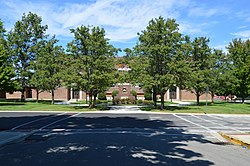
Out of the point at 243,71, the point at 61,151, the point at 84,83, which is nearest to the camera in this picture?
the point at 61,151

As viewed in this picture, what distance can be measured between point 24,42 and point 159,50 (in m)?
24.5

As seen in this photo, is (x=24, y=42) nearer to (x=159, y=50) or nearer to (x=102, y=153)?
(x=159, y=50)

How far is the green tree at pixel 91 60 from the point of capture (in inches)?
1146

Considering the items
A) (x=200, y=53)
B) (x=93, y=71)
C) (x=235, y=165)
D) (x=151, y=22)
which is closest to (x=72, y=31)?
(x=93, y=71)

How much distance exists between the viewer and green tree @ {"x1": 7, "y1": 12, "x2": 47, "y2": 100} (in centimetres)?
4266

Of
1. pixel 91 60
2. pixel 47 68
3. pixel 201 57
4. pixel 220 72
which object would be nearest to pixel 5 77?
pixel 47 68

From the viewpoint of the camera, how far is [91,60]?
29609 millimetres

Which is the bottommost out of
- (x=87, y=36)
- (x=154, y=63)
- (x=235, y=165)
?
(x=235, y=165)

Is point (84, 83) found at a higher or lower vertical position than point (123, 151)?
higher

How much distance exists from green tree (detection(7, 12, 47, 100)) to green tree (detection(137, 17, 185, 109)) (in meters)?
20.0

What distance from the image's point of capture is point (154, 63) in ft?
95.6

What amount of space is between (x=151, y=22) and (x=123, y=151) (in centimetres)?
2308

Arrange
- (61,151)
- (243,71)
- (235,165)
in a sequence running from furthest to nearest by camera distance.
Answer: (243,71), (61,151), (235,165)

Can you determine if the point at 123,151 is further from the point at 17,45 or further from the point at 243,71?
the point at 17,45
